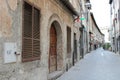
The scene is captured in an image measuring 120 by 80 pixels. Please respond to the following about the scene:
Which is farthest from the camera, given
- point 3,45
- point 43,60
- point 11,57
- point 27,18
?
point 43,60

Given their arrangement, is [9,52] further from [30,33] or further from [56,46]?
[56,46]

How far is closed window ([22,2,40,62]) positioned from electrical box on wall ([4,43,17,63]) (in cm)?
80

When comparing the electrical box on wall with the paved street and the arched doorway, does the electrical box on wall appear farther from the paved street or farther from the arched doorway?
the arched doorway

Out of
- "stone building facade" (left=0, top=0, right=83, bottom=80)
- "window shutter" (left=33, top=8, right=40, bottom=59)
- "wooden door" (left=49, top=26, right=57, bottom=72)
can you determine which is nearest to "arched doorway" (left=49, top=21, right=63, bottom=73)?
"wooden door" (left=49, top=26, right=57, bottom=72)

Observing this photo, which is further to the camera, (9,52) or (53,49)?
(53,49)

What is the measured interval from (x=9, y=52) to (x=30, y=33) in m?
2.08

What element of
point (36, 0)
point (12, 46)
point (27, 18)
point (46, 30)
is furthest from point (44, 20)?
point (12, 46)

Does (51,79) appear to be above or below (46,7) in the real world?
below

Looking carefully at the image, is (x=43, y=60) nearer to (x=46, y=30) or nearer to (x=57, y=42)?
(x=46, y=30)

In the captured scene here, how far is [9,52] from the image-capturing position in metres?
6.51

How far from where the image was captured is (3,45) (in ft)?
20.3

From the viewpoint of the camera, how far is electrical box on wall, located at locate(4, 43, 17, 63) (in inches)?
248

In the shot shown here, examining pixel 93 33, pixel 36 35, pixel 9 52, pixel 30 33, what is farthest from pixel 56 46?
pixel 93 33

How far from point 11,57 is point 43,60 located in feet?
11.3
